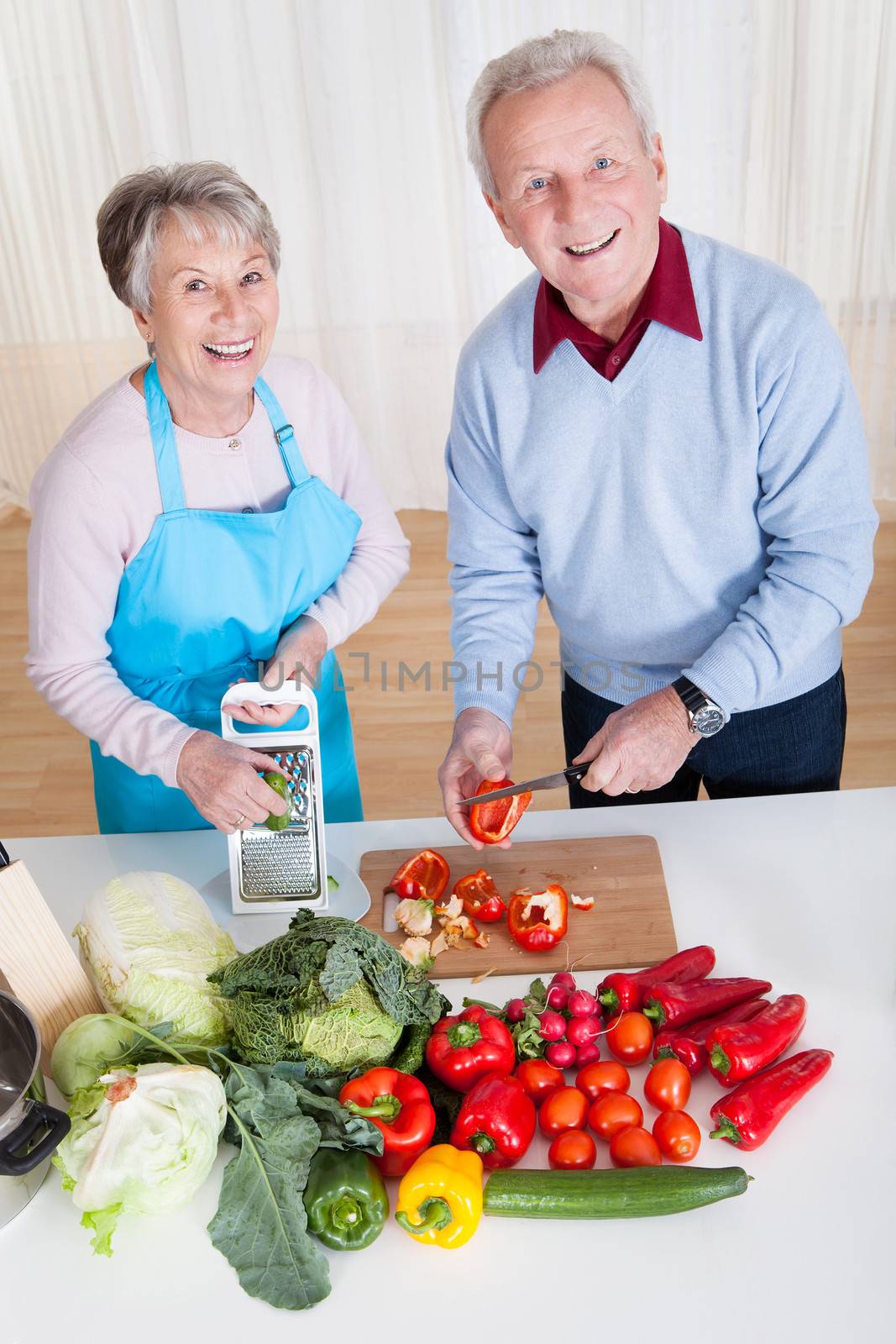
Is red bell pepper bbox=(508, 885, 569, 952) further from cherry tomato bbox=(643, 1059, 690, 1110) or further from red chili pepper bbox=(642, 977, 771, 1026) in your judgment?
cherry tomato bbox=(643, 1059, 690, 1110)

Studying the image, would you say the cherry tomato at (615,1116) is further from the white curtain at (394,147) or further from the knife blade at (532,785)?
the white curtain at (394,147)

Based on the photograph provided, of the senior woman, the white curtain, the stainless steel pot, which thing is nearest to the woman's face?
the senior woman

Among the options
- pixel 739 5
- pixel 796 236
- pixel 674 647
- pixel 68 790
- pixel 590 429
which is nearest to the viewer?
pixel 590 429

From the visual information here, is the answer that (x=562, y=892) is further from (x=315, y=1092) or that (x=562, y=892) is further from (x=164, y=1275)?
(x=164, y=1275)

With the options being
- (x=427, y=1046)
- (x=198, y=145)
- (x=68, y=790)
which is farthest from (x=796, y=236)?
(x=427, y=1046)

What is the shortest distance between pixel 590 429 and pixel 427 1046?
3.05ft

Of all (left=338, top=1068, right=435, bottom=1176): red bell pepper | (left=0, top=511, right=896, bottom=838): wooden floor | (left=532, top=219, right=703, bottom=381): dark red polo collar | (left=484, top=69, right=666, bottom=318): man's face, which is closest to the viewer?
(left=338, top=1068, right=435, bottom=1176): red bell pepper

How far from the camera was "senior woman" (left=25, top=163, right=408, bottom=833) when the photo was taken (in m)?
1.83

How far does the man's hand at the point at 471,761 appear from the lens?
1.81 m

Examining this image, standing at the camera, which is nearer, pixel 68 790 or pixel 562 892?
pixel 562 892

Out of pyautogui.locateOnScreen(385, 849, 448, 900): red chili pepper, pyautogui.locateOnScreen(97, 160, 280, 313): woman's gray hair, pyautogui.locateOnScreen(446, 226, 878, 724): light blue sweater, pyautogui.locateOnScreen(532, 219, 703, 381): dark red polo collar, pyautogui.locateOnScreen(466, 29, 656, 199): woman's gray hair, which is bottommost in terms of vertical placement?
pyautogui.locateOnScreen(385, 849, 448, 900): red chili pepper

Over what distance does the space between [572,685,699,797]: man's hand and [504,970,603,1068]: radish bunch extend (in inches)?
13.4

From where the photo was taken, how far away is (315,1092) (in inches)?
54.1

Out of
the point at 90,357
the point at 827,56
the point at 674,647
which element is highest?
the point at 827,56
